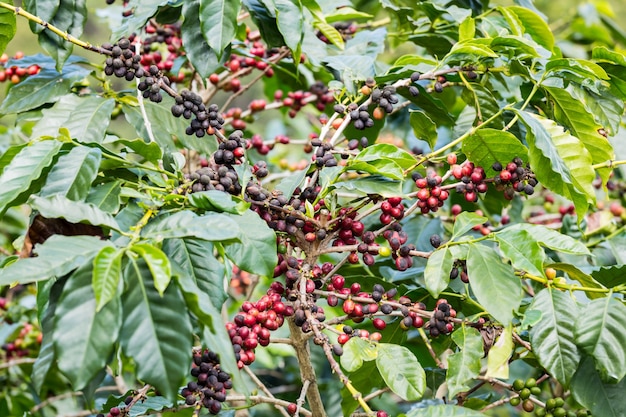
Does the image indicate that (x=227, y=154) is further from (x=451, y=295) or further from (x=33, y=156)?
(x=451, y=295)

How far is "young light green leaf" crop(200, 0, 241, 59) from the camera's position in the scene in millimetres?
1011

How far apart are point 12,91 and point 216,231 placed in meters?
0.72

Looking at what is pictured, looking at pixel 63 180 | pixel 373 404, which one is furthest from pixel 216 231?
pixel 373 404

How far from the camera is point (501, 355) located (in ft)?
2.74

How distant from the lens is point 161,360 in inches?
25.2

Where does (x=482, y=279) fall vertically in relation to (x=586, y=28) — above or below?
above

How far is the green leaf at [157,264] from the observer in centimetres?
63

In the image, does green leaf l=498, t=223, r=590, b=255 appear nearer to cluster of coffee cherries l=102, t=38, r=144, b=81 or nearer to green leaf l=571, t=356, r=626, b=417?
green leaf l=571, t=356, r=626, b=417

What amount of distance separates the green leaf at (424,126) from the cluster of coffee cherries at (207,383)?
1.57 feet

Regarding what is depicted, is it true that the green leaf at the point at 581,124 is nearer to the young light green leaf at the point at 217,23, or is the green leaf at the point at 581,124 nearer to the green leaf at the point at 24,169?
the young light green leaf at the point at 217,23

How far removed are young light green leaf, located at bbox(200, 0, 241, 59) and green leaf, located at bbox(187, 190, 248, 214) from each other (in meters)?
0.31

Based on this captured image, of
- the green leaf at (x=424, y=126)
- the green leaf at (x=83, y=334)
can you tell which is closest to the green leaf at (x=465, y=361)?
the green leaf at (x=424, y=126)

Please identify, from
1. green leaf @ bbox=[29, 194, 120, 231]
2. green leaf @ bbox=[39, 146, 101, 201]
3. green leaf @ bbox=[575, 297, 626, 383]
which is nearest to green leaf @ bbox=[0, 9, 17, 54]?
green leaf @ bbox=[39, 146, 101, 201]

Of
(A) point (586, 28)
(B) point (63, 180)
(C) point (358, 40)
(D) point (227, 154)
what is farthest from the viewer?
(A) point (586, 28)
